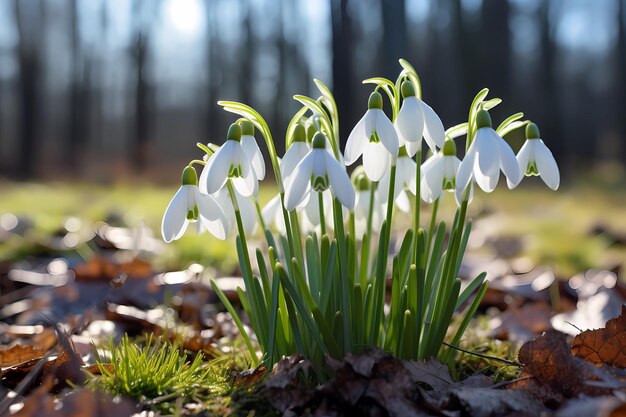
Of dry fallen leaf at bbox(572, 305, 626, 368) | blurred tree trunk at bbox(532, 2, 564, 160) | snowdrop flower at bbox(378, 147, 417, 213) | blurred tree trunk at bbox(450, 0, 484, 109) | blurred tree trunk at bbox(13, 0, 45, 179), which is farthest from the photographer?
blurred tree trunk at bbox(13, 0, 45, 179)

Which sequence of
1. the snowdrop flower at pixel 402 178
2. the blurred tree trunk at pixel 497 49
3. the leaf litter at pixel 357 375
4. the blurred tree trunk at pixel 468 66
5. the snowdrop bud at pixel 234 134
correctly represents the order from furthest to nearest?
the blurred tree trunk at pixel 497 49
the blurred tree trunk at pixel 468 66
the snowdrop flower at pixel 402 178
the snowdrop bud at pixel 234 134
the leaf litter at pixel 357 375

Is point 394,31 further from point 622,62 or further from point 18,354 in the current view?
point 622,62

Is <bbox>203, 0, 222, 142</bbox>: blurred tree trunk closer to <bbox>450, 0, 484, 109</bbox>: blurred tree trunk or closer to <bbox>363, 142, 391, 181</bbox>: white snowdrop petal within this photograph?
<bbox>450, 0, 484, 109</bbox>: blurred tree trunk

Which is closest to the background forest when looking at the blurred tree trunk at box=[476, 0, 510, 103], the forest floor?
the blurred tree trunk at box=[476, 0, 510, 103]

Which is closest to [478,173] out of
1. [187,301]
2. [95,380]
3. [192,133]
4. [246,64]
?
[95,380]

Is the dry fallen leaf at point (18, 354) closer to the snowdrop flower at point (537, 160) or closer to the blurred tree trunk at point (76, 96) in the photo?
the snowdrop flower at point (537, 160)

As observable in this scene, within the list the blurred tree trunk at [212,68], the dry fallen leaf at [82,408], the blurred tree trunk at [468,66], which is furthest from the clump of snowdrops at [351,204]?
the blurred tree trunk at [212,68]

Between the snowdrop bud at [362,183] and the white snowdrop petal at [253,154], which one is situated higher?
the white snowdrop petal at [253,154]
